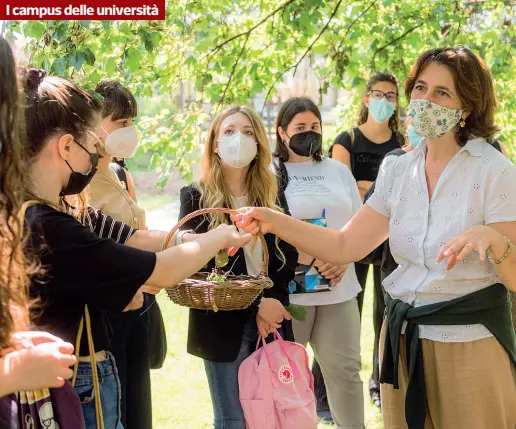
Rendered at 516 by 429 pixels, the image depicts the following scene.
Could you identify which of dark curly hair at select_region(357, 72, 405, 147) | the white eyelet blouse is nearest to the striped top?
the white eyelet blouse

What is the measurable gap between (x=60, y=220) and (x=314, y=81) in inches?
632

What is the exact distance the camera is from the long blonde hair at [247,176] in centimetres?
387

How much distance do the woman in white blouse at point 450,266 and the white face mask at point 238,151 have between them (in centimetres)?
99

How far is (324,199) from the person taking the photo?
4469 mm

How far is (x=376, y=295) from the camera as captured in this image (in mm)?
5410

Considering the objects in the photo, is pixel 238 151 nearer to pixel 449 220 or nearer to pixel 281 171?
pixel 281 171

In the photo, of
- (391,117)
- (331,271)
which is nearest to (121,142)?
(331,271)

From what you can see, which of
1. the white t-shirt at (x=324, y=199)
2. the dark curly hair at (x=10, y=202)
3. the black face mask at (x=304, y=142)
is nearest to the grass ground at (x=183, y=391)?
the white t-shirt at (x=324, y=199)

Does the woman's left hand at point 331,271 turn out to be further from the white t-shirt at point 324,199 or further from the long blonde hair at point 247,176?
the long blonde hair at point 247,176

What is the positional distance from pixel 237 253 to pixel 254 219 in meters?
0.48

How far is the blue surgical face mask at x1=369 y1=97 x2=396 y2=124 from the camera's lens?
18.6 ft

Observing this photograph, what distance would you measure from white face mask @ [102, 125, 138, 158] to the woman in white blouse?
57.5 inches

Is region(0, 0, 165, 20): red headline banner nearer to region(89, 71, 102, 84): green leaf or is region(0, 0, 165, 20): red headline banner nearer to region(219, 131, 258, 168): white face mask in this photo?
region(89, 71, 102, 84): green leaf

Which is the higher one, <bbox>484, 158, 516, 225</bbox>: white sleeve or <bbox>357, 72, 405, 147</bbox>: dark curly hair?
<bbox>357, 72, 405, 147</bbox>: dark curly hair
